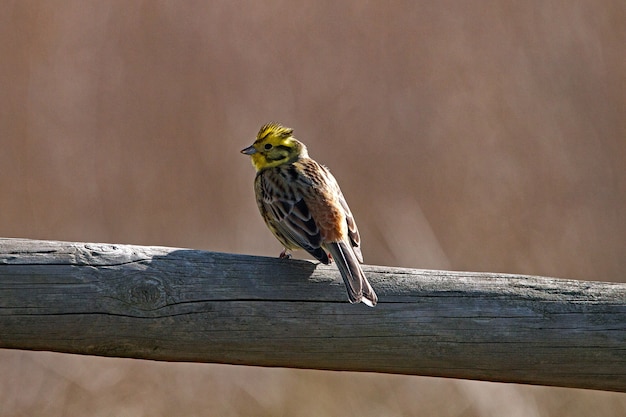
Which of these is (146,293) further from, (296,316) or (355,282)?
(355,282)

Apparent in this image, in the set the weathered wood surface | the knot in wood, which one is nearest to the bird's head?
the weathered wood surface

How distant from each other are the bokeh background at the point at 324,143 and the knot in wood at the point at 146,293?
3088 mm

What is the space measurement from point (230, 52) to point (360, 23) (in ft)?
3.38

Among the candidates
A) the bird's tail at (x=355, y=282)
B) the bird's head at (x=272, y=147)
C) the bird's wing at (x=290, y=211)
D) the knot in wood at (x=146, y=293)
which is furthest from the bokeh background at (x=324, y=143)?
the knot in wood at (x=146, y=293)

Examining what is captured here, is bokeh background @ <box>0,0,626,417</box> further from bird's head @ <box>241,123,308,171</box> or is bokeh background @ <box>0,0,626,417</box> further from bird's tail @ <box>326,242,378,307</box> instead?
bird's tail @ <box>326,242,378,307</box>

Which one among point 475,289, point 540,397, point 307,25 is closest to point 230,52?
point 307,25

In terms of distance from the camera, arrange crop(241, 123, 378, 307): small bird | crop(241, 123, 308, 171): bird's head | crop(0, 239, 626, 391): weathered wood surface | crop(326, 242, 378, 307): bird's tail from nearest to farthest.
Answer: crop(0, 239, 626, 391): weathered wood surface < crop(326, 242, 378, 307): bird's tail < crop(241, 123, 378, 307): small bird < crop(241, 123, 308, 171): bird's head

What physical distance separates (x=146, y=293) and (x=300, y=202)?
115 centimetres

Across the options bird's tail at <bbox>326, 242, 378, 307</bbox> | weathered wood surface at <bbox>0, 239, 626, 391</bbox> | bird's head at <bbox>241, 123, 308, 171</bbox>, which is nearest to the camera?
weathered wood surface at <bbox>0, 239, 626, 391</bbox>

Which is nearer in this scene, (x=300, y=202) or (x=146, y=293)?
(x=146, y=293)

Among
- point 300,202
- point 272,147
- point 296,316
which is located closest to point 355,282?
point 296,316

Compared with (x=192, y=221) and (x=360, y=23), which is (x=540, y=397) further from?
(x=360, y=23)

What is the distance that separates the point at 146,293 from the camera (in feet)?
8.91

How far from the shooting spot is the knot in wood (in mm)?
2703
